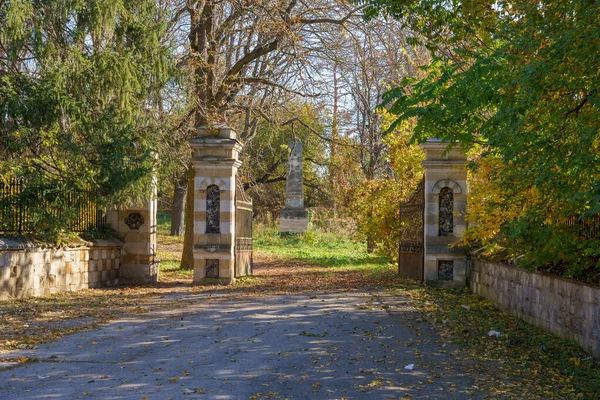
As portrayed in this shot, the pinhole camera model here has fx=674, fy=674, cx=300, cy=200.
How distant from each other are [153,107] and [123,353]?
34.6 feet

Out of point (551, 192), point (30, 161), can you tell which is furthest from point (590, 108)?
point (30, 161)

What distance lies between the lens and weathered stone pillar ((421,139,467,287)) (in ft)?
49.8

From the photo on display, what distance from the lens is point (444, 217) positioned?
1538cm

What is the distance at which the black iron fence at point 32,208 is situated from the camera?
42.7 ft

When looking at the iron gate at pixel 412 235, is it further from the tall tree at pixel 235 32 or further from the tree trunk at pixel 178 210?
the tree trunk at pixel 178 210

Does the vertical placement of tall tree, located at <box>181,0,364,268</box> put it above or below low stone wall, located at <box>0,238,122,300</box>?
above

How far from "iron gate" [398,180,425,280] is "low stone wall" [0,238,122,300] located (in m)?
7.08

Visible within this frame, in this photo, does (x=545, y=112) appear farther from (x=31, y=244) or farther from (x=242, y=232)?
(x=242, y=232)

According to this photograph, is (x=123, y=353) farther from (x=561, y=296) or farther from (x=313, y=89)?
(x=313, y=89)

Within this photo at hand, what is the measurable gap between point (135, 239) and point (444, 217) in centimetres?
737

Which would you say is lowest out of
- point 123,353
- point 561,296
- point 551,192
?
point 123,353

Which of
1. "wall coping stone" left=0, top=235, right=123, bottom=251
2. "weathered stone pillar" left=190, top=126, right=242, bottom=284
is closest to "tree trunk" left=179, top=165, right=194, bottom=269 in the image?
"weathered stone pillar" left=190, top=126, right=242, bottom=284

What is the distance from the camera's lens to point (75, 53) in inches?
532

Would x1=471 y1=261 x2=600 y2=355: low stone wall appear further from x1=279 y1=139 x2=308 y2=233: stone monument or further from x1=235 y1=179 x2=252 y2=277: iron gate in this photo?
x1=279 y1=139 x2=308 y2=233: stone monument
